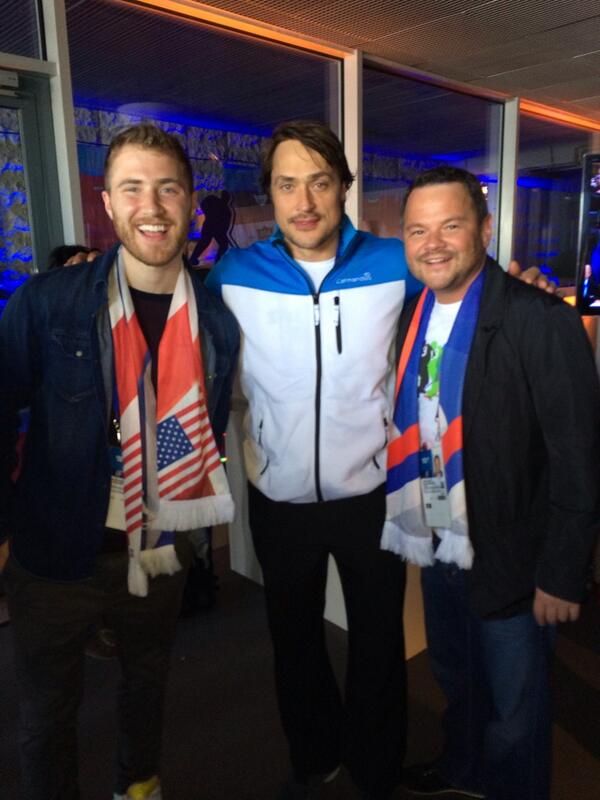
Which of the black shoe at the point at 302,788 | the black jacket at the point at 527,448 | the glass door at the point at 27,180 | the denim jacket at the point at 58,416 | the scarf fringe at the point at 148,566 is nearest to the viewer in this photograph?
the black jacket at the point at 527,448

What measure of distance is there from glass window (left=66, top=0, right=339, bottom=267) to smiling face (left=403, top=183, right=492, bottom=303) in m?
2.35

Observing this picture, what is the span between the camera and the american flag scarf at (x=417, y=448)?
1.40 m

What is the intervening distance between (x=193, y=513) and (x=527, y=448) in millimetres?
795

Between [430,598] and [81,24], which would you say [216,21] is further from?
[430,598]

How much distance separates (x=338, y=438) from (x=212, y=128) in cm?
369

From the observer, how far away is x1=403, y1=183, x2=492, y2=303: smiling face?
55.4 inches

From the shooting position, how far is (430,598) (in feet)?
5.45

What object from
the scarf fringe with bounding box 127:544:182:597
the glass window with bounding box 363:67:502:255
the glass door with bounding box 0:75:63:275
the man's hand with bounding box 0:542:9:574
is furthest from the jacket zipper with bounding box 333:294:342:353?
the glass window with bounding box 363:67:502:255

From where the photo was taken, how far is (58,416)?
1.40 meters

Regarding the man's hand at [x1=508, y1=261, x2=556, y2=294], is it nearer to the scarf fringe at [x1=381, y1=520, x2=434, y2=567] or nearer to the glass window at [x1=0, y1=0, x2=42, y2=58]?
the scarf fringe at [x1=381, y1=520, x2=434, y2=567]

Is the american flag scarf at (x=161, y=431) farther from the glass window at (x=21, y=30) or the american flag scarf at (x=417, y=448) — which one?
the glass window at (x=21, y=30)

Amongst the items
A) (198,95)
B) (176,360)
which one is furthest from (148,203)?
(198,95)

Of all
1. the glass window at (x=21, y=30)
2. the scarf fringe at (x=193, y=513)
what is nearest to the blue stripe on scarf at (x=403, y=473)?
the scarf fringe at (x=193, y=513)

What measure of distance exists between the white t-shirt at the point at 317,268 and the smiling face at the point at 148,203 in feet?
0.99
